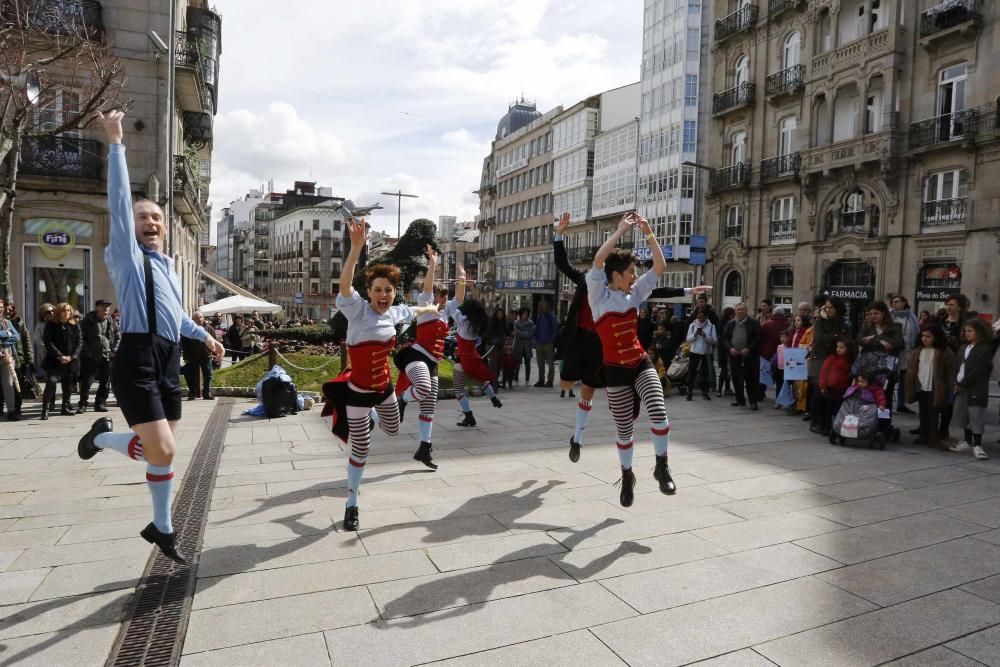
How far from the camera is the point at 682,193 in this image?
42.9m

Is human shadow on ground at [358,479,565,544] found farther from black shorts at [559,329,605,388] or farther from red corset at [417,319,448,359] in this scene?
red corset at [417,319,448,359]

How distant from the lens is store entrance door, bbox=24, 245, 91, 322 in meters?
19.4

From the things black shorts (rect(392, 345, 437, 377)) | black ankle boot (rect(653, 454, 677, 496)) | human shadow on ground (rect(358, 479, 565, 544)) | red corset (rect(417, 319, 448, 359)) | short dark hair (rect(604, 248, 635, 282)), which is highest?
short dark hair (rect(604, 248, 635, 282))

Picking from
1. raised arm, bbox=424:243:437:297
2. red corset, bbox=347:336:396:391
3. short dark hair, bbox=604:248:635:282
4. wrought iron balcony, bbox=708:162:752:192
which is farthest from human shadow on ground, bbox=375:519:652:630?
wrought iron balcony, bbox=708:162:752:192

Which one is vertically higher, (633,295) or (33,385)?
(633,295)

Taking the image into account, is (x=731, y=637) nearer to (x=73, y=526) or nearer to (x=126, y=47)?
(x=73, y=526)

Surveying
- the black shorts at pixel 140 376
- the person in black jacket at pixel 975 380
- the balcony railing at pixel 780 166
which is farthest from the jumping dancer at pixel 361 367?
the balcony railing at pixel 780 166

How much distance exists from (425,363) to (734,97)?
33.6 meters

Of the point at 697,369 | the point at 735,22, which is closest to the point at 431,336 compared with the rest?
the point at 697,369

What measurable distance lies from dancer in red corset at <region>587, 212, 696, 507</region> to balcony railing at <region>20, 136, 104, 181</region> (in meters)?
18.3

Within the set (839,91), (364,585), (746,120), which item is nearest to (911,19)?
(839,91)

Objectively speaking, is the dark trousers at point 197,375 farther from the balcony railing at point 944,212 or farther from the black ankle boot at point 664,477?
the balcony railing at point 944,212

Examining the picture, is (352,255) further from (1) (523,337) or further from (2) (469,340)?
(1) (523,337)

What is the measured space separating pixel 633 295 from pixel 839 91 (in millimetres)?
30524
